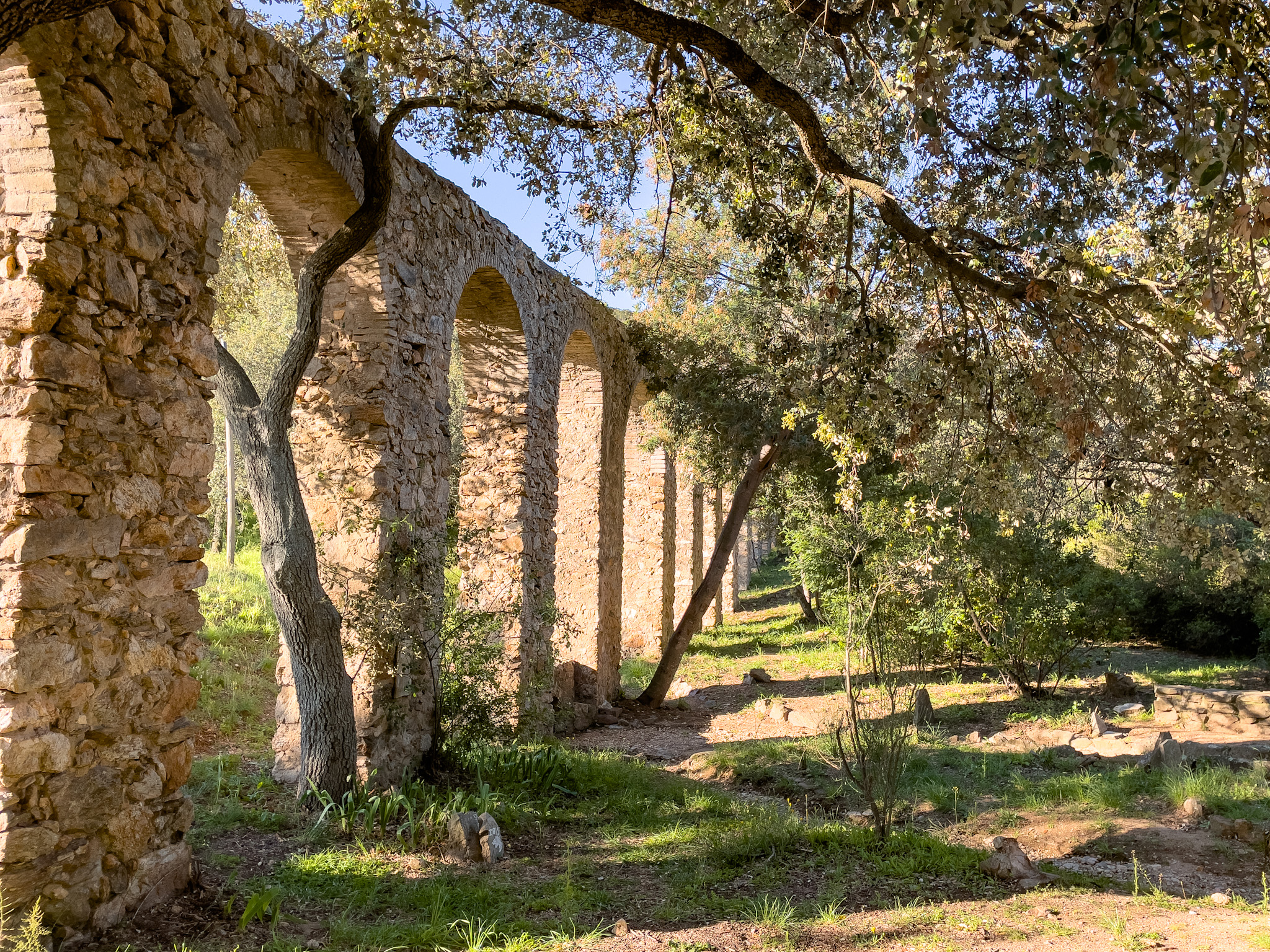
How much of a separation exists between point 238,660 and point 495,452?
3.58 metres

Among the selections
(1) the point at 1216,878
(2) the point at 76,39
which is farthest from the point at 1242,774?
(2) the point at 76,39

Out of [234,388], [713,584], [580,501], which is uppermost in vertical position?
[234,388]

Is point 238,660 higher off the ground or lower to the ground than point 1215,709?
higher

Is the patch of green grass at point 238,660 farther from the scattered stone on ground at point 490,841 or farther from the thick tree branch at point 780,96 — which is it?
the thick tree branch at point 780,96

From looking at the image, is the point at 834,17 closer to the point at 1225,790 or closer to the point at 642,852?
the point at 642,852

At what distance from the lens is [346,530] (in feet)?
18.3

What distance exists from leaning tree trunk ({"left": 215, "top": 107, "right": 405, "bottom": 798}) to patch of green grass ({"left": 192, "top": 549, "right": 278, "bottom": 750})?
167 centimetres

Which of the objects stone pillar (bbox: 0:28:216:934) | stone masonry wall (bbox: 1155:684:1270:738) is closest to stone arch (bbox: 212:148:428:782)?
stone pillar (bbox: 0:28:216:934)

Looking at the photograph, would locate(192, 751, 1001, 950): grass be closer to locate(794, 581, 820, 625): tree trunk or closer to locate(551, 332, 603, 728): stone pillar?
locate(551, 332, 603, 728): stone pillar

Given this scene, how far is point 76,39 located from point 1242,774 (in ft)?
24.6

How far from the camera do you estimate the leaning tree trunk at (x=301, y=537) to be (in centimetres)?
475

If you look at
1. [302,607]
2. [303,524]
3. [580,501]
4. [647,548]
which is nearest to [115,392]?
[303,524]

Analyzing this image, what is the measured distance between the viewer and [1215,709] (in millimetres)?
8414

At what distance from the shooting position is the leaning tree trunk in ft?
15.6
